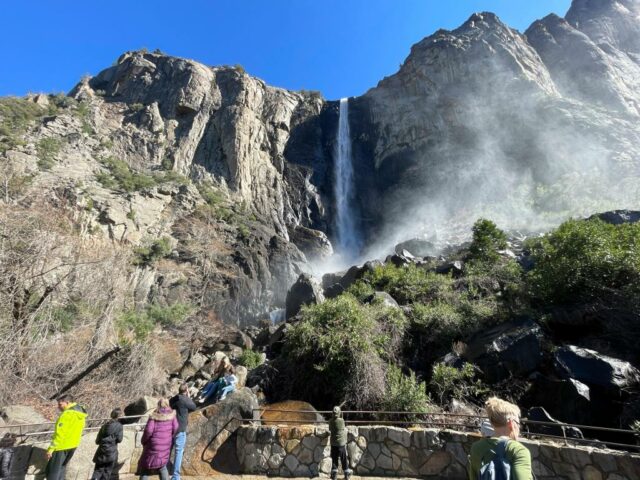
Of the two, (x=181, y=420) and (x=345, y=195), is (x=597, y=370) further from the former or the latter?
(x=345, y=195)

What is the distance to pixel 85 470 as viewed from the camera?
6.56m

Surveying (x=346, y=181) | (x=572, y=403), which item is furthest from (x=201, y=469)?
(x=346, y=181)

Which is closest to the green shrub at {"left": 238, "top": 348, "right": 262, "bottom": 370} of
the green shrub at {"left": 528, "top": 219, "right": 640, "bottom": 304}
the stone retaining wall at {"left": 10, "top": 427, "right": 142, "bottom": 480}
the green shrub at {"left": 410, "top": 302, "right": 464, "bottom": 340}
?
the green shrub at {"left": 410, "top": 302, "right": 464, "bottom": 340}

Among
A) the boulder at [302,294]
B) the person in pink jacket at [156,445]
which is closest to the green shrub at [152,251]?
the boulder at [302,294]

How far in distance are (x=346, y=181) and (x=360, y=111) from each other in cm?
1214

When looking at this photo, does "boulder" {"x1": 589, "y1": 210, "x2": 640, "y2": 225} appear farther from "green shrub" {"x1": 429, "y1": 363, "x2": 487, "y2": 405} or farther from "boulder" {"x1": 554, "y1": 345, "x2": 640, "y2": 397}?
"green shrub" {"x1": 429, "y1": 363, "x2": 487, "y2": 405}

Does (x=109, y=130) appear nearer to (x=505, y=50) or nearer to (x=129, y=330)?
(x=129, y=330)

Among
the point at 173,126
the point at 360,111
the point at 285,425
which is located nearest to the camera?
the point at 285,425

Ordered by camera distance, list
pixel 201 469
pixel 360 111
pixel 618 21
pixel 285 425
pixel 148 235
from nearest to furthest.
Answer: pixel 201 469
pixel 285 425
pixel 148 235
pixel 360 111
pixel 618 21

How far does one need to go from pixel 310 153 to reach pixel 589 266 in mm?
43204

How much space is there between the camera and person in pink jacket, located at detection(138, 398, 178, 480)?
17.4 ft

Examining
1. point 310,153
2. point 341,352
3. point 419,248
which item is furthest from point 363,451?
point 310,153

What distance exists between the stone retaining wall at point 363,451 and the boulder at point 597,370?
313cm

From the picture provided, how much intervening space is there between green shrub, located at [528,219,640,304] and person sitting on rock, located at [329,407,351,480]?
875 centimetres
